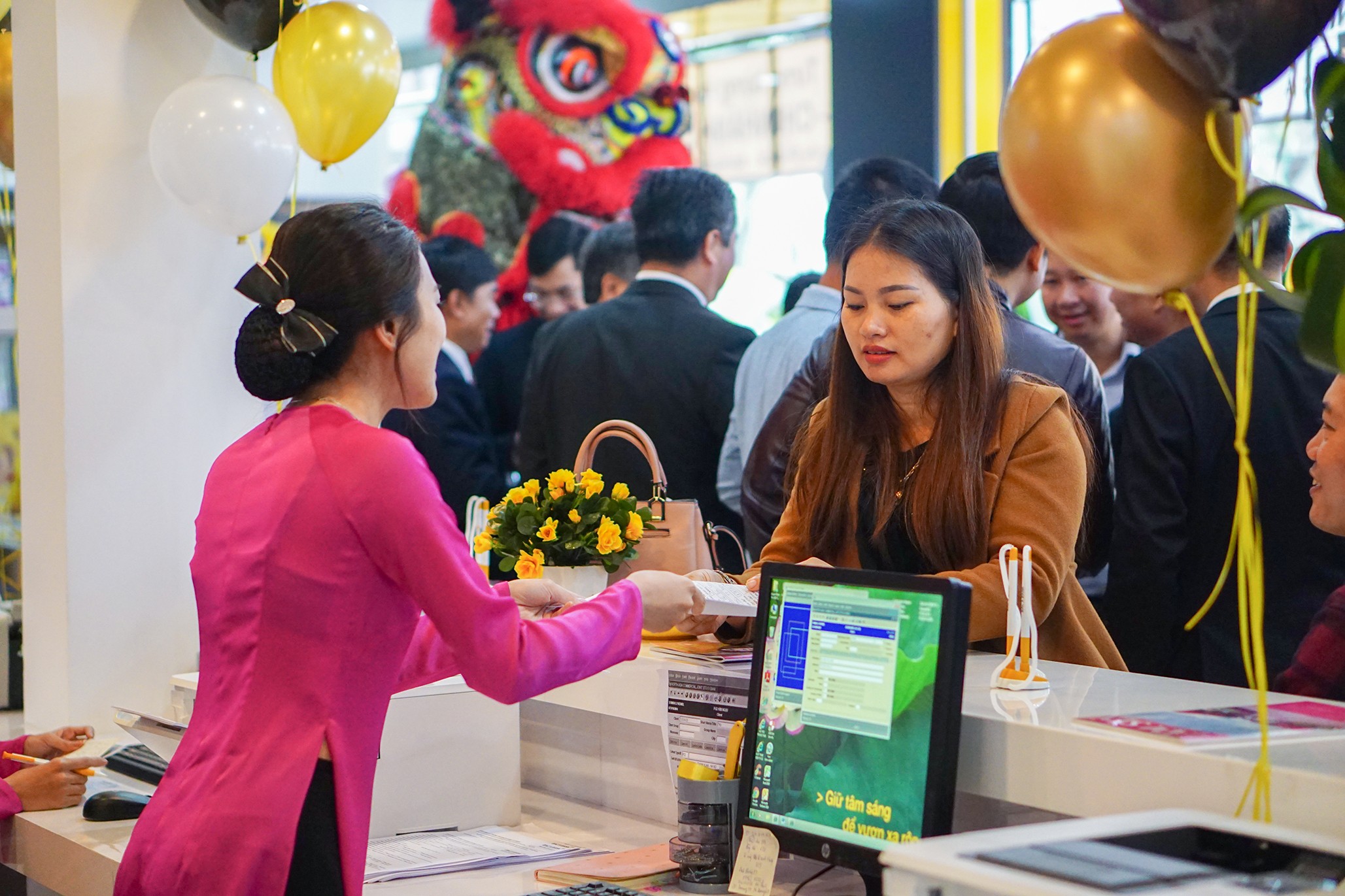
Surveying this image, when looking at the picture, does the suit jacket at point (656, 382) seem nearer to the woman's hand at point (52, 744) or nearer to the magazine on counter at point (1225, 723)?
the woman's hand at point (52, 744)

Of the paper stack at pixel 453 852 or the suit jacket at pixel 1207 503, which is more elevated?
the suit jacket at pixel 1207 503

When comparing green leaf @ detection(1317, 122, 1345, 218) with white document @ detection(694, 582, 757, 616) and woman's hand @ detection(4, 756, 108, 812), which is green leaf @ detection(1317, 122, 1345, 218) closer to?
white document @ detection(694, 582, 757, 616)

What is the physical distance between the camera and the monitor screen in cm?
158

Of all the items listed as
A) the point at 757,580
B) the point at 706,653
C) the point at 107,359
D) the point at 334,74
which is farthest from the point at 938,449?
the point at 107,359

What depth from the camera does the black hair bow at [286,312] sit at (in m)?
A: 1.69

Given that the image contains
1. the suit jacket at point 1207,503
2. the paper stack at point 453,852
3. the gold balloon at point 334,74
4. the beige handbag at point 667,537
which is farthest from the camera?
the gold balloon at point 334,74

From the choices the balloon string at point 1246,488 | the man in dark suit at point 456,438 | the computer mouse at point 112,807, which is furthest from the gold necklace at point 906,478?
the man in dark suit at point 456,438

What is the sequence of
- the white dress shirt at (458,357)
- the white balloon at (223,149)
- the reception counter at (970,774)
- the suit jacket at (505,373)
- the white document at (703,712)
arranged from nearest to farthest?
1. the reception counter at (970,774)
2. the white document at (703,712)
3. the white balloon at (223,149)
4. the white dress shirt at (458,357)
5. the suit jacket at (505,373)

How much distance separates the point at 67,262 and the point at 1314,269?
253cm


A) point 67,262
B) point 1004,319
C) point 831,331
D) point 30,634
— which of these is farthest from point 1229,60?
point 30,634

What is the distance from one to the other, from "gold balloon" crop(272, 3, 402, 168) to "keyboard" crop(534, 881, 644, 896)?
1.98 m

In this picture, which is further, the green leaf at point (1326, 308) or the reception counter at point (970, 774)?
the reception counter at point (970, 774)

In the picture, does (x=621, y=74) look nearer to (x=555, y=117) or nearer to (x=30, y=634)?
(x=555, y=117)

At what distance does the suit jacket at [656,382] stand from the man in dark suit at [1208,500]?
45.6 inches
